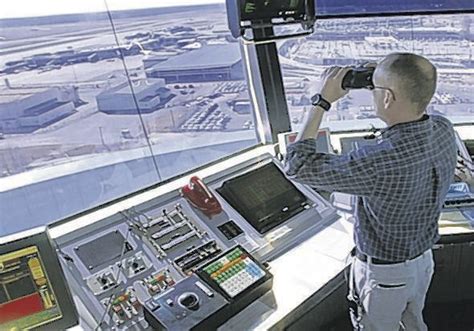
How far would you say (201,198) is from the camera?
2.36 meters

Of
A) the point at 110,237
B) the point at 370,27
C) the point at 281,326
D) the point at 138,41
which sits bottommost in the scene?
the point at 281,326

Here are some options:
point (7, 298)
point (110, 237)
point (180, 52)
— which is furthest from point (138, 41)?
point (7, 298)

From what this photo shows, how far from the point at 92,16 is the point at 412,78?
52.1 inches

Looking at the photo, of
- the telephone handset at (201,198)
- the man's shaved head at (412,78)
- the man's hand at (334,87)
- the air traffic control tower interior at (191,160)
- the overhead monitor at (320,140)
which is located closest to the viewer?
the man's shaved head at (412,78)

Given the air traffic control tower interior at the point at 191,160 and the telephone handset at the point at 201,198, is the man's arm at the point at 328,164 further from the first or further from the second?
the telephone handset at the point at 201,198

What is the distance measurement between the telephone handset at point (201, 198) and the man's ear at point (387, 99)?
34.7 inches

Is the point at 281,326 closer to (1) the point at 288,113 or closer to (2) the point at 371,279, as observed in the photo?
(2) the point at 371,279

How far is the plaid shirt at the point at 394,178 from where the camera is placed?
1768mm

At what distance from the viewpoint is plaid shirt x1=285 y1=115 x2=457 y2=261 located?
1768mm

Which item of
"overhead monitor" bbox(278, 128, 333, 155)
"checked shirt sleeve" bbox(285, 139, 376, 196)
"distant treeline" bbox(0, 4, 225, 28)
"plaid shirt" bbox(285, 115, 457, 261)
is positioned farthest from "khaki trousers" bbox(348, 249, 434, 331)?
"distant treeline" bbox(0, 4, 225, 28)

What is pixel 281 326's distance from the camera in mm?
1916

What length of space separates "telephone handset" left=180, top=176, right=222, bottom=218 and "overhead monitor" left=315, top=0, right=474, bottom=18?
113 cm

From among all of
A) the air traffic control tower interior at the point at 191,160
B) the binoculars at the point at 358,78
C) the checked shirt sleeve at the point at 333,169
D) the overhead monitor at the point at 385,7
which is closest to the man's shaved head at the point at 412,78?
the binoculars at the point at 358,78

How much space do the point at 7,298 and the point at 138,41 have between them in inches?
50.2
